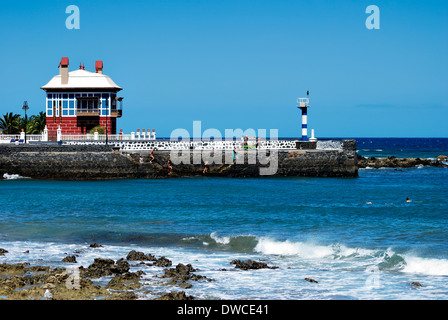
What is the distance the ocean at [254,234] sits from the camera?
1215 centimetres

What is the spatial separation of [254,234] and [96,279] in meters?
6.98

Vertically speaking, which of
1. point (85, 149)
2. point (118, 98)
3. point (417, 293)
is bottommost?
point (417, 293)

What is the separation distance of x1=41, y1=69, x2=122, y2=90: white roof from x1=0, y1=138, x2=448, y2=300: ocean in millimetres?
16046

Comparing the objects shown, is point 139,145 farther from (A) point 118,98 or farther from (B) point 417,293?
(B) point 417,293

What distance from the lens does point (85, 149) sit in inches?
1524

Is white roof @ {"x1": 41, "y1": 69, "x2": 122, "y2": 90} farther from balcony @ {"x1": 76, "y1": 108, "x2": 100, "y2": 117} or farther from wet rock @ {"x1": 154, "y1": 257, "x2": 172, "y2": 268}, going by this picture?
wet rock @ {"x1": 154, "y1": 257, "x2": 172, "y2": 268}

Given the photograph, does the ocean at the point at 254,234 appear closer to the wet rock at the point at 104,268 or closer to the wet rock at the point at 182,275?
the wet rock at the point at 182,275

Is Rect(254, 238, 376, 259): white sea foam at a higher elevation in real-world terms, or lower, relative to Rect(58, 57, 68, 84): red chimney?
lower

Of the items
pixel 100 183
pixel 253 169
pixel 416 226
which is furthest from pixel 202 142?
pixel 416 226

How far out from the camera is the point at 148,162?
127 feet

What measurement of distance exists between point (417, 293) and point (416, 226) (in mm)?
9295

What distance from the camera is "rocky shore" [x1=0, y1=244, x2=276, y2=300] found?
10.8 meters

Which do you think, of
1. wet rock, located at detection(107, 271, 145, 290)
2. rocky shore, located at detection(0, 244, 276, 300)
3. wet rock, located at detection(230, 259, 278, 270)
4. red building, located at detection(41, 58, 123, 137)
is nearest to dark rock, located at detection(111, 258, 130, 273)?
rocky shore, located at detection(0, 244, 276, 300)

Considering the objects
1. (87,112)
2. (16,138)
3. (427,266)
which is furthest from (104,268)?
(87,112)
